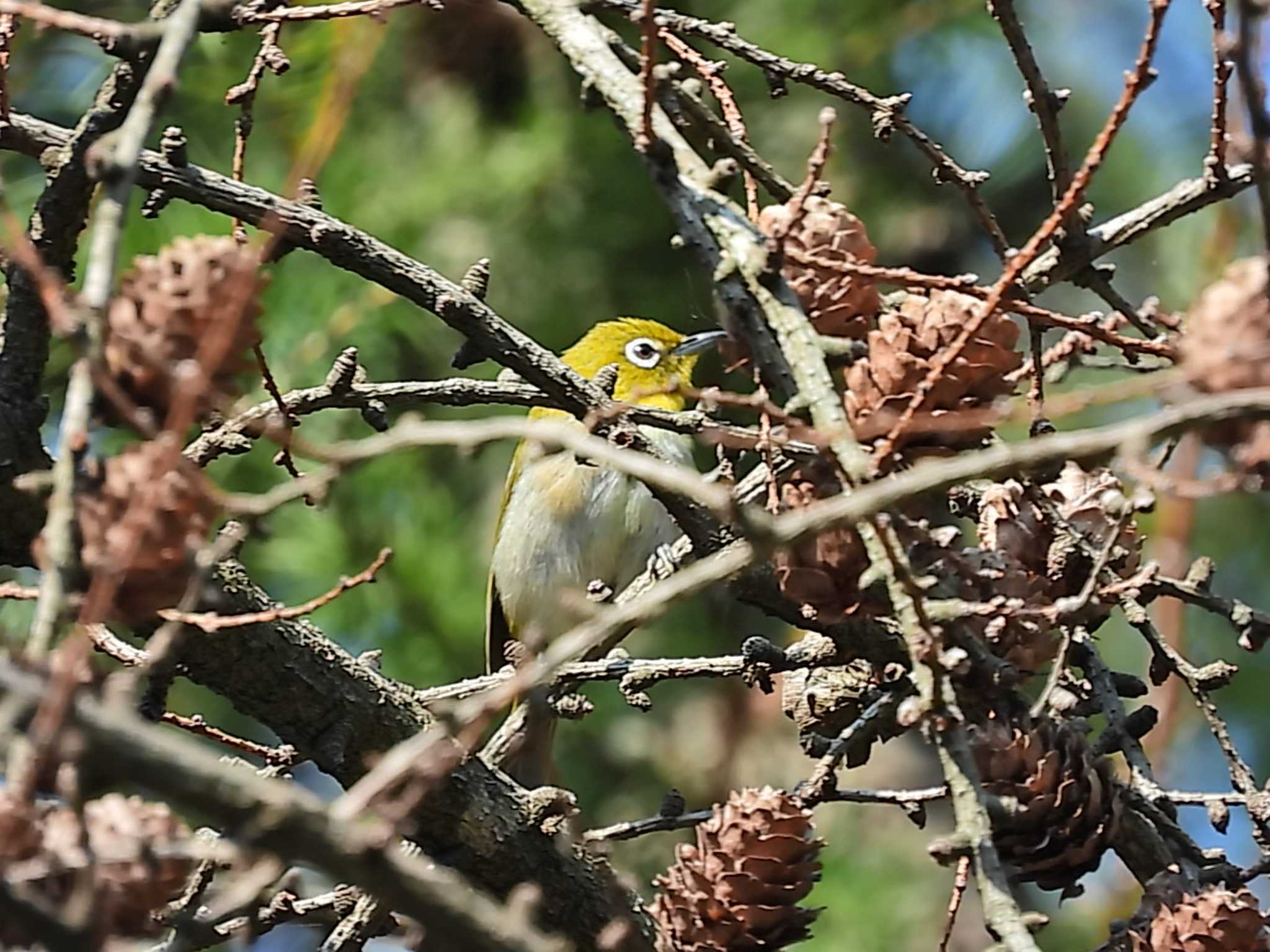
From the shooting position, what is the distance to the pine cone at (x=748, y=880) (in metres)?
1.23

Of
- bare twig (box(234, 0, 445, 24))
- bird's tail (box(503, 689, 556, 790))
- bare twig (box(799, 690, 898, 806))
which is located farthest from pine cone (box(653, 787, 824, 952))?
bird's tail (box(503, 689, 556, 790))

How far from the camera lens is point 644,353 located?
164 inches

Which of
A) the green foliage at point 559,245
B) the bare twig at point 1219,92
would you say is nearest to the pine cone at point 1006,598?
the bare twig at point 1219,92

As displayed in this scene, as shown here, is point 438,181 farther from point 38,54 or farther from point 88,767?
point 88,767

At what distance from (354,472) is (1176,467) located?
5.76 ft

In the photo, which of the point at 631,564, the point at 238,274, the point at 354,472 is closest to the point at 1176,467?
the point at 631,564

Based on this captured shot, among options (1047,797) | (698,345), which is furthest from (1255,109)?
(698,345)

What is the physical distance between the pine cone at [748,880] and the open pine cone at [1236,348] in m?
0.50

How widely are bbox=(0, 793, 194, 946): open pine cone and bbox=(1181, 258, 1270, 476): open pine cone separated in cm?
54

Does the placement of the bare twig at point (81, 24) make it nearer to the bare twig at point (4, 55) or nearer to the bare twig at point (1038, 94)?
the bare twig at point (4, 55)

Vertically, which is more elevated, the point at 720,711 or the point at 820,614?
the point at 720,711

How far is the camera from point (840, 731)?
5.32 ft

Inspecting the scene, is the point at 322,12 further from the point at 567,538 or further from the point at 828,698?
the point at 567,538

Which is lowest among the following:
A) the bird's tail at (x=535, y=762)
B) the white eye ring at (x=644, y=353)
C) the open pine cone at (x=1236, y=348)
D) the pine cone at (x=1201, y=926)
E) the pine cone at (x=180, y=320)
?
the pine cone at (x=1201, y=926)
